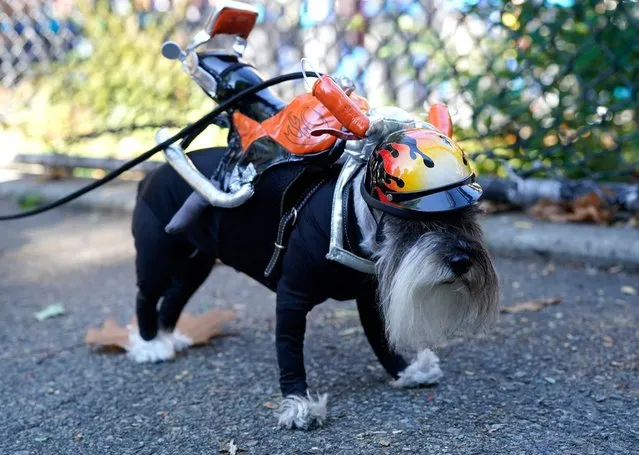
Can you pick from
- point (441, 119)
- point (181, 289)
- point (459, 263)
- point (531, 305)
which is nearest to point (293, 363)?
point (459, 263)

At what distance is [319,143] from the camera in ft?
8.36

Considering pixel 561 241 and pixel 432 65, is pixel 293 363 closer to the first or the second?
pixel 561 241

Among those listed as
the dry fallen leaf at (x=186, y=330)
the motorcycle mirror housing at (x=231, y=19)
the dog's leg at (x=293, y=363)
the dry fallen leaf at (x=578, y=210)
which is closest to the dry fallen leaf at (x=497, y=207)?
the dry fallen leaf at (x=578, y=210)

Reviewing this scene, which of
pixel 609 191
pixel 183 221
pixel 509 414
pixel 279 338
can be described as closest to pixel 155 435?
pixel 279 338

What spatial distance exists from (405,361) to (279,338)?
0.57 m

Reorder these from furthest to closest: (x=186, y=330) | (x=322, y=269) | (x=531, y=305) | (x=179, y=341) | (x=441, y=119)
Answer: (x=531, y=305), (x=186, y=330), (x=179, y=341), (x=441, y=119), (x=322, y=269)

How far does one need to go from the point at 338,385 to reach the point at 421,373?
32 centimetres

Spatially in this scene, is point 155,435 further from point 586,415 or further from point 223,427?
point 586,415

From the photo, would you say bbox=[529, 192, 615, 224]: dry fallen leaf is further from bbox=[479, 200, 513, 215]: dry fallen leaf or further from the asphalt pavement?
the asphalt pavement

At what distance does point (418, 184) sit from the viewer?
227 cm

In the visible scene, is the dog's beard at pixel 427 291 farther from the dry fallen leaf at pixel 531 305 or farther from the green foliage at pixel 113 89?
the green foliage at pixel 113 89

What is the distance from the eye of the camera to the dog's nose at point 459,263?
2.26 m

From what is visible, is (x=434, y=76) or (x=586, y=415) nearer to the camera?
(x=586, y=415)

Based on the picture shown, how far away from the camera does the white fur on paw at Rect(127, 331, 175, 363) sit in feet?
11.0
